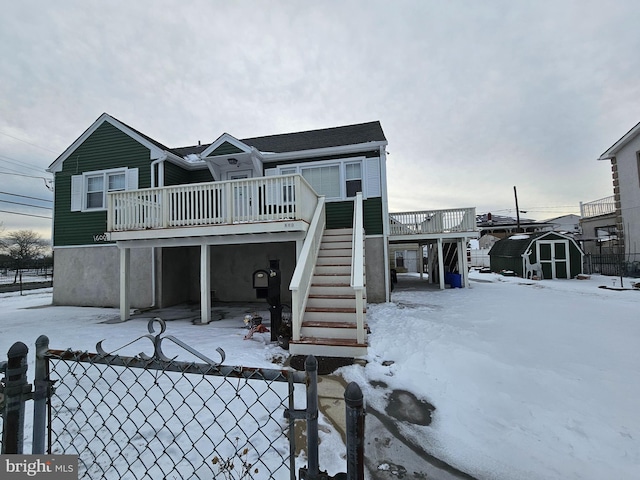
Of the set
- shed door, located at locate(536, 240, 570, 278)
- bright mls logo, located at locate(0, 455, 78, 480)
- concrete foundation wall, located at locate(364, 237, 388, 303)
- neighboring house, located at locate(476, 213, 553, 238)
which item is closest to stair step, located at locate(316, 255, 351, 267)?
concrete foundation wall, located at locate(364, 237, 388, 303)

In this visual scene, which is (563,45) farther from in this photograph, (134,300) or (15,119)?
(15,119)

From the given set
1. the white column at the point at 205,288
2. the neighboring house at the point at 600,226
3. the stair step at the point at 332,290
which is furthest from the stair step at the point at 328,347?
the neighboring house at the point at 600,226

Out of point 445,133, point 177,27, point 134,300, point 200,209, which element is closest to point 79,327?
point 134,300

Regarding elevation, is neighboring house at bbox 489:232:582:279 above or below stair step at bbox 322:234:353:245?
below

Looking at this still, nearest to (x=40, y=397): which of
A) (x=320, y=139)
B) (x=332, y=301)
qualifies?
(x=332, y=301)

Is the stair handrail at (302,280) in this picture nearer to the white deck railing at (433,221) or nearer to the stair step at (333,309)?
the stair step at (333,309)

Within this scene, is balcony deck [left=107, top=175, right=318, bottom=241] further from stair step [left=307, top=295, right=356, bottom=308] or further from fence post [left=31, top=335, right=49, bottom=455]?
fence post [left=31, top=335, right=49, bottom=455]

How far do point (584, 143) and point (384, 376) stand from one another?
17.8 m

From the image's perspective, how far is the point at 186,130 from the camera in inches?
603

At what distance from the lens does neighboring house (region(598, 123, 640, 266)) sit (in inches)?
523

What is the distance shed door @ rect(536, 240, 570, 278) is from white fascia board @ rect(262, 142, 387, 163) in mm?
12678

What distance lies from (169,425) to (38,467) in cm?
166

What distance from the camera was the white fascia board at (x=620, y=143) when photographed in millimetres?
13012

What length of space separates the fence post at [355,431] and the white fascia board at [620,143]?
19520mm
